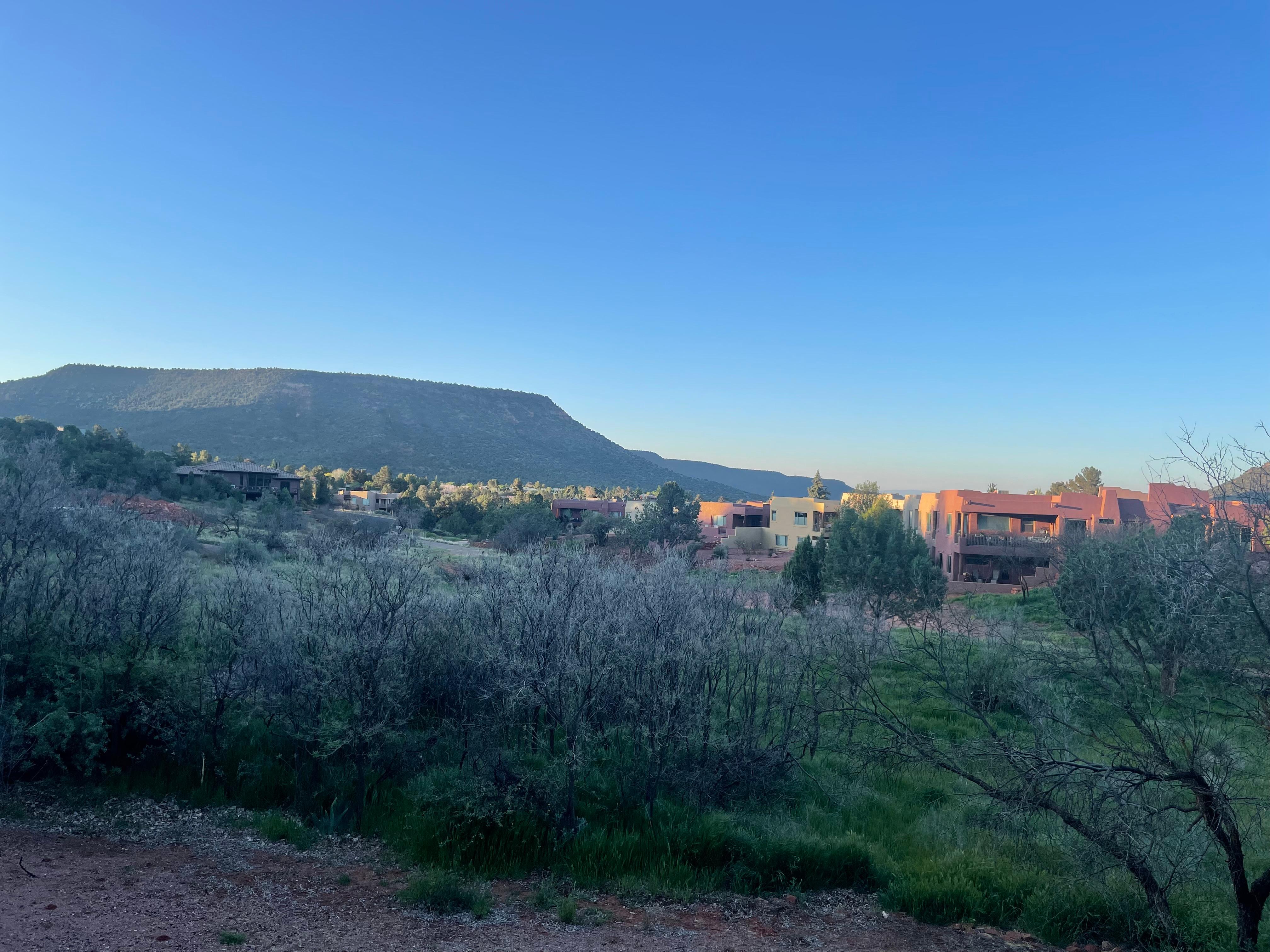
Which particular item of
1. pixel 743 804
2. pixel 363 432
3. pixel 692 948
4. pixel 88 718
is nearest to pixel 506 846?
pixel 692 948

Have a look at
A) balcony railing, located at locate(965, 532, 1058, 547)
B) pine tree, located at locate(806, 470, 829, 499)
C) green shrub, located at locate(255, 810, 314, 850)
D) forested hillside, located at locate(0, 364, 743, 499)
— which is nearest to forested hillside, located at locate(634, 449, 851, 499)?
forested hillside, located at locate(0, 364, 743, 499)

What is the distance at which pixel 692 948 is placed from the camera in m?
5.29

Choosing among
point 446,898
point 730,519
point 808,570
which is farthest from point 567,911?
point 730,519

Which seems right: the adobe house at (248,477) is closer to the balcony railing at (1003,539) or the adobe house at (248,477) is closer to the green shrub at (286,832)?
the balcony railing at (1003,539)

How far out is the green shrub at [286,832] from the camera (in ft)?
21.9

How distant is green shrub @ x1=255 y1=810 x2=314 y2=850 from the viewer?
21.9 feet

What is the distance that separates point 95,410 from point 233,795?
279 feet

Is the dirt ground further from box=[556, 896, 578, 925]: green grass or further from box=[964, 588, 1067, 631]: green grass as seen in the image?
box=[964, 588, 1067, 631]: green grass

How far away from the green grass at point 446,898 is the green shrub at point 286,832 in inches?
53.1

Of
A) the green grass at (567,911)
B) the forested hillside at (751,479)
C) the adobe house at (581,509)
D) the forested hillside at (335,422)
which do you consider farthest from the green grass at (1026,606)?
the forested hillside at (751,479)

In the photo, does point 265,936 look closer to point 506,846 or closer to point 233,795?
point 506,846

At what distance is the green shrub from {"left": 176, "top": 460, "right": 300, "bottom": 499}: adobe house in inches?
1496

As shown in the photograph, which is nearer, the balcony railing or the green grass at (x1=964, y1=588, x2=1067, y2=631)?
the green grass at (x1=964, y1=588, x2=1067, y2=631)

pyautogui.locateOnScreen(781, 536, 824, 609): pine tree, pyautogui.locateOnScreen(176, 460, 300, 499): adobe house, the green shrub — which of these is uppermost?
pyautogui.locateOnScreen(176, 460, 300, 499): adobe house
